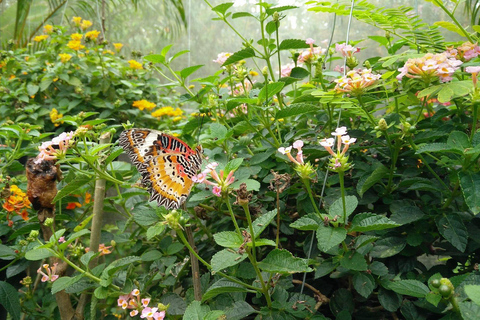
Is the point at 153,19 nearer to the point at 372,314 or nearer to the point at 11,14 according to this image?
the point at 11,14

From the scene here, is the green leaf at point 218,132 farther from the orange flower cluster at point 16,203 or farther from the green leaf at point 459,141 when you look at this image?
the orange flower cluster at point 16,203

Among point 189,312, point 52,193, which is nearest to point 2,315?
point 52,193

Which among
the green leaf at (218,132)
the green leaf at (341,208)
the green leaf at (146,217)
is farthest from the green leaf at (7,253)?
the green leaf at (341,208)

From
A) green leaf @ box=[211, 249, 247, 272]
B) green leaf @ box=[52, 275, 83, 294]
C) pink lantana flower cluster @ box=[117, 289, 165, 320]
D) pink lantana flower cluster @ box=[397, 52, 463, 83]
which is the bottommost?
pink lantana flower cluster @ box=[117, 289, 165, 320]

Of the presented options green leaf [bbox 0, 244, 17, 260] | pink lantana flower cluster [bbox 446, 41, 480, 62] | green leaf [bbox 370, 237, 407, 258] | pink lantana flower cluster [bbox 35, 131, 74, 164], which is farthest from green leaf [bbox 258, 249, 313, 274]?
green leaf [bbox 0, 244, 17, 260]

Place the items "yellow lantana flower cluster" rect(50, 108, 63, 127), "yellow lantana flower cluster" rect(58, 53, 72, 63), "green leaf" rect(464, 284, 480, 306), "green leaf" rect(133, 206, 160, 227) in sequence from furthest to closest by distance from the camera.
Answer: "yellow lantana flower cluster" rect(58, 53, 72, 63) → "yellow lantana flower cluster" rect(50, 108, 63, 127) → "green leaf" rect(133, 206, 160, 227) → "green leaf" rect(464, 284, 480, 306)

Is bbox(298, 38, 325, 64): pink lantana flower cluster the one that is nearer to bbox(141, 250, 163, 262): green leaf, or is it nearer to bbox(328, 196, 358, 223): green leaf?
bbox(328, 196, 358, 223): green leaf
